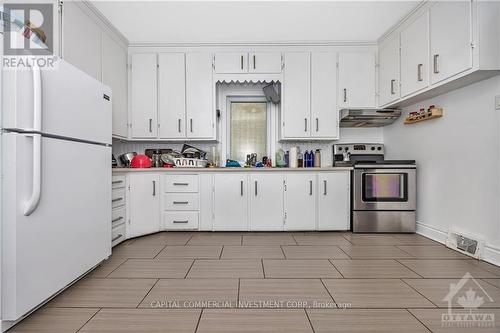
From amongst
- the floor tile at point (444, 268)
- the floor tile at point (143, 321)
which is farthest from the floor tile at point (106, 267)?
the floor tile at point (444, 268)

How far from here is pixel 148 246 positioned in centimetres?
287

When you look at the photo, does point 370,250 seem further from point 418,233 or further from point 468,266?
point 418,233

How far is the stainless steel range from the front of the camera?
3273 mm

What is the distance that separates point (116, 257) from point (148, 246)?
385 mm

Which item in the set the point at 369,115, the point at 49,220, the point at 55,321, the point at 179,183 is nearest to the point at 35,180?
the point at 49,220

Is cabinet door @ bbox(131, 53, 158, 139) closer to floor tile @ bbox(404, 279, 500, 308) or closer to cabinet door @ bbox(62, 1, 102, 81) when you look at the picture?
cabinet door @ bbox(62, 1, 102, 81)

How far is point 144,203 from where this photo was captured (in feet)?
10.6

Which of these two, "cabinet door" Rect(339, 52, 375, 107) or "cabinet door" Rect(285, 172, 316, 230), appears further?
"cabinet door" Rect(339, 52, 375, 107)

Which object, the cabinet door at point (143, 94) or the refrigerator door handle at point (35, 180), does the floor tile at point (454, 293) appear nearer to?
the refrigerator door handle at point (35, 180)

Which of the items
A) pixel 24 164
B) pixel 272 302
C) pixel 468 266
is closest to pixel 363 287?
pixel 272 302

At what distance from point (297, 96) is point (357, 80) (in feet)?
2.69

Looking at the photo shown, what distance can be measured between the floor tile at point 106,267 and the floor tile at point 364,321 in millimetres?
1537

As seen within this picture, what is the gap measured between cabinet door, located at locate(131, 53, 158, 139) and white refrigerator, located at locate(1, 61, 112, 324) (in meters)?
1.53

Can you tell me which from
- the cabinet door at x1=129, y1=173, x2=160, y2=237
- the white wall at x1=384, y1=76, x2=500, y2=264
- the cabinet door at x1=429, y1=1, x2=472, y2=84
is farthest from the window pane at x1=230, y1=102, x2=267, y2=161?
the cabinet door at x1=429, y1=1, x2=472, y2=84
